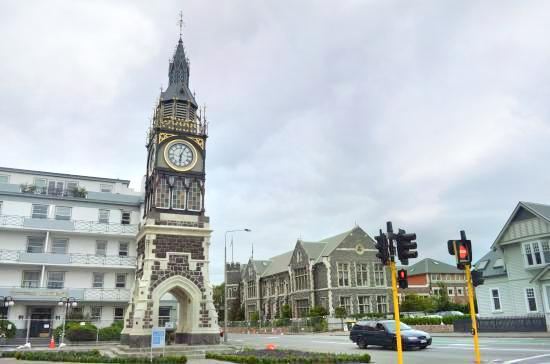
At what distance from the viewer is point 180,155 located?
27.5m

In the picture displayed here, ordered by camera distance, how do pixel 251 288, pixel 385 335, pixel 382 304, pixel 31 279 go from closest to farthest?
pixel 385 335 → pixel 31 279 → pixel 382 304 → pixel 251 288

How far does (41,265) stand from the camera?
35.6 m

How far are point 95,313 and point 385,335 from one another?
991 inches

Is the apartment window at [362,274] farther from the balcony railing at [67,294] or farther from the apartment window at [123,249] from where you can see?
the balcony railing at [67,294]

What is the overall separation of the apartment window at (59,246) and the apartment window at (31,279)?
2.13m

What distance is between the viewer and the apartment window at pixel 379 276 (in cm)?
6041

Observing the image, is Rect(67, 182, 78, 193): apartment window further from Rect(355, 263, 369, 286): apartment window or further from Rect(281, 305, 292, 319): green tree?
Rect(355, 263, 369, 286): apartment window

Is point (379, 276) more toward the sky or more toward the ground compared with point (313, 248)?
more toward the ground

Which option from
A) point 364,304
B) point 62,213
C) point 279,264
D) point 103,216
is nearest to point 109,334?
point 103,216

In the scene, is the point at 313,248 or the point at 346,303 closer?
the point at 346,303

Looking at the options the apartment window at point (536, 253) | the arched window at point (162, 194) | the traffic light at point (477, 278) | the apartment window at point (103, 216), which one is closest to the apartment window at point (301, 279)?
the apartment window at point (103, 216)

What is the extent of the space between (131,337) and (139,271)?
14.8ft

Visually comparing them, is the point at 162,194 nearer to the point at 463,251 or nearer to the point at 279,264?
the point at 463,251

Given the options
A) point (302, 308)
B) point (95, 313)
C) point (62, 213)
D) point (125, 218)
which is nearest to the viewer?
point (95, 313)
